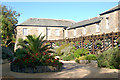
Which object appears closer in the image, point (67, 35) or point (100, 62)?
point (100, 62)

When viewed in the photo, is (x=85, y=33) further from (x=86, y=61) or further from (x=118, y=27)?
(x=86, y=61)

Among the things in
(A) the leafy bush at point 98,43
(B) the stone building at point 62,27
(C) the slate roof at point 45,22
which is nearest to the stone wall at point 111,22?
(B) the stone building at point 62,27

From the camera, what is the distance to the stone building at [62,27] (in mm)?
21155

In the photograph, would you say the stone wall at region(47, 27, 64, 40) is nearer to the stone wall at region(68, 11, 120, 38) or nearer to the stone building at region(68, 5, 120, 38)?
the stone building at region(68, 5, 120, 38)

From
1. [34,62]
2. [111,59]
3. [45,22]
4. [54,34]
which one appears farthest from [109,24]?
[45,22]

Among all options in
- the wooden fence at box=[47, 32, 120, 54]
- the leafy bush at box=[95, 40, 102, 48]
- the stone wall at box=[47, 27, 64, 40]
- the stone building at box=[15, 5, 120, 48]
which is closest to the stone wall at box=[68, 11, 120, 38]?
the stone building at box=[15, 5, 120, 48]

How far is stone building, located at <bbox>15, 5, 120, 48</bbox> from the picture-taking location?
21.2 metres

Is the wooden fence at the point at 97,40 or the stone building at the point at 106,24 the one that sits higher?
the stone building at the point at 106,24

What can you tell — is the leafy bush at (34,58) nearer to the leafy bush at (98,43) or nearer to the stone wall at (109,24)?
the leafy bush at (98,43)

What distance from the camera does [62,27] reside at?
103 ft

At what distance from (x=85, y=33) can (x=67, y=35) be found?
6.12 metres

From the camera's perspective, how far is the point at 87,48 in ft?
50.6

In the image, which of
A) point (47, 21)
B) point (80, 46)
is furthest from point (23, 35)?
point (80, 46)

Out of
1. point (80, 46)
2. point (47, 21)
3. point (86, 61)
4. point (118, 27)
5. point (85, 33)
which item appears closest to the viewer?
point (86, 61)
